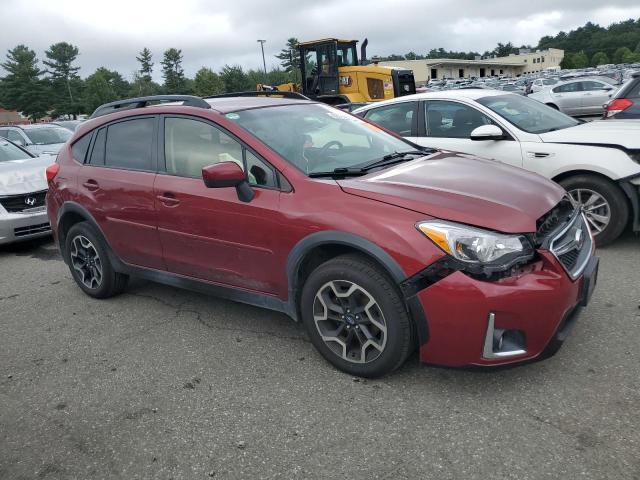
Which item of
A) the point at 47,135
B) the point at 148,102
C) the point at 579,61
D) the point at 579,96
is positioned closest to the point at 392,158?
the point at 148,102

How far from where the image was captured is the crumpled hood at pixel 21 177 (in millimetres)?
6844

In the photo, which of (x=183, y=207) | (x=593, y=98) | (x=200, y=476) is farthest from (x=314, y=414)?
(x=593, y=98)

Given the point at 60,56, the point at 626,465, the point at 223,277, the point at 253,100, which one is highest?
the point at 60,56

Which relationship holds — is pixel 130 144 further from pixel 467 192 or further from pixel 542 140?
pixel 542 140

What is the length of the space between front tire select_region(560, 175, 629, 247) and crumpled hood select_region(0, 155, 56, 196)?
6467 millimetres

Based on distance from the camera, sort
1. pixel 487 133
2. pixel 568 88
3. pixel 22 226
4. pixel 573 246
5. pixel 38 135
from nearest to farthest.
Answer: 1. pixel 573 246
2. pixel 487 133
3. pixel 22 226
4. pixel 38 135
5. pixel 568 88

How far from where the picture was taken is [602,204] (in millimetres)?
4965

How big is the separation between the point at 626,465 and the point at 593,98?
21483 millimetres

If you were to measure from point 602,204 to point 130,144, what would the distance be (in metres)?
4.26

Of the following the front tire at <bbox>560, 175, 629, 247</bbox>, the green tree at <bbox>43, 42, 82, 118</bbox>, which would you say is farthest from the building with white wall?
the front tire at <bbox>560, 175, 629, 247</bbox>

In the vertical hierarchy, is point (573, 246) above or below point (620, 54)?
below

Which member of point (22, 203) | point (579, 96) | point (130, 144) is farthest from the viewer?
point (579, 96)

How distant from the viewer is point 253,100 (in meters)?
4.22

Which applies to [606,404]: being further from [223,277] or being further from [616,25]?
[616,25]
